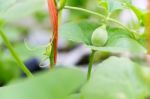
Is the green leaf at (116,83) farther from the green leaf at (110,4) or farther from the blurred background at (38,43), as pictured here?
the blurred background at (38,43)

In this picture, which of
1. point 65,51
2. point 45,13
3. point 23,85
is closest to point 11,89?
point 23,85

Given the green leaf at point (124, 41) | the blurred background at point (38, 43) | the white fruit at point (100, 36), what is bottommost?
the blurred background at point (38, 43)

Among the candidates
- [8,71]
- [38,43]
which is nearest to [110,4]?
[8,71]

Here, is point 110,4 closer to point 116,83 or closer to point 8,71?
point 116,83

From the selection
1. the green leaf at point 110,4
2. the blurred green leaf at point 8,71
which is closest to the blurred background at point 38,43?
the blurred green leaf at point 8,71

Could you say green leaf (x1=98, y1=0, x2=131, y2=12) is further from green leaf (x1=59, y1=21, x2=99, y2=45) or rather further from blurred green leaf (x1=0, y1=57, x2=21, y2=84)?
blurred green leaf (x1=0, y1=57, x2=21, y2=84)

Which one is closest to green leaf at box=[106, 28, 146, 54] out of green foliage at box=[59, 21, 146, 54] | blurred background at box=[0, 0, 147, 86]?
green foliage at box=[59, 21, 146, 54]
